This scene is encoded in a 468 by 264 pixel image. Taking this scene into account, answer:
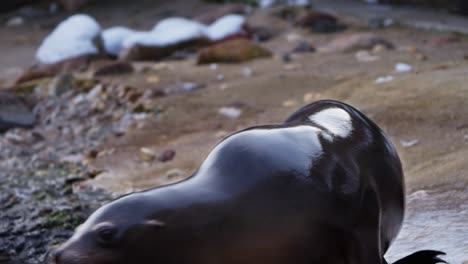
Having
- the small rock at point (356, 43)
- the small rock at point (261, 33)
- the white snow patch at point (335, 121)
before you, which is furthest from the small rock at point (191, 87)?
the white snow patch at point (335, 121)

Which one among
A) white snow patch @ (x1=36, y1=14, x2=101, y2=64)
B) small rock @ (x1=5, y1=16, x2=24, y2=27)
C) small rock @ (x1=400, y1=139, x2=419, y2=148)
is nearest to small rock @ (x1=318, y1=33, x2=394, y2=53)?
white snow patch @ (x1=36, y1=14, x2=101, y2=64)

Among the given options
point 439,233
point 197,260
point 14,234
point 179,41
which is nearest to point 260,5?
point 179,41

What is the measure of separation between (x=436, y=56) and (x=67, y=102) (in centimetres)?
340

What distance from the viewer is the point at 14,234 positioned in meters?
4.65

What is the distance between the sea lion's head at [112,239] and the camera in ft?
7.64

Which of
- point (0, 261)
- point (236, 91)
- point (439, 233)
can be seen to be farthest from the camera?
point (236, 91)

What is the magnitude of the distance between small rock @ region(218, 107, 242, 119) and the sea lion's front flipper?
4.02 metres

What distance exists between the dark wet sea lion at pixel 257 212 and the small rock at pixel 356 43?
5977 mm

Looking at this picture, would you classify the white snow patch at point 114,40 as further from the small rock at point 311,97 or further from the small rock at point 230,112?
the small rock at point 311,97

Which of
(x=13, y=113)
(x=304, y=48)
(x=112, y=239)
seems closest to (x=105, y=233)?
(x=112, y=239)

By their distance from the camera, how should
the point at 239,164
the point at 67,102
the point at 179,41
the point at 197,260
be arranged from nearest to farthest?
the point at 197,260
the point at 239,164
the point at 67,102
the point at 179,41

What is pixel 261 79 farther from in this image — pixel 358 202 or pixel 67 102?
pixel 358 202

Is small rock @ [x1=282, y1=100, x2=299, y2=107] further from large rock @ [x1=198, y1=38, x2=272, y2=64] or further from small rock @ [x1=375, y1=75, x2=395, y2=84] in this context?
large rock @ [x1=198, y1=38, x2=272, y2=64]

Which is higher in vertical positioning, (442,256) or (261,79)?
(442,256)
